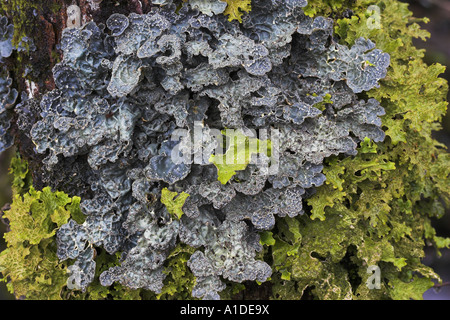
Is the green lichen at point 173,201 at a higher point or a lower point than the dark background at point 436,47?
lower

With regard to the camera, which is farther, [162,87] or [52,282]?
[52,282]

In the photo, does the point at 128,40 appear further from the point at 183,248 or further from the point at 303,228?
the point at 303,228

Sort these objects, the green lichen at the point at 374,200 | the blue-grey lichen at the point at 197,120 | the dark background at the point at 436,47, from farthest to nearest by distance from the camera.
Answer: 1. the dark background at the point at 436,47
2. the green lichen at the point at 374,200
3. the blue-grey lichen at the point at 197,120

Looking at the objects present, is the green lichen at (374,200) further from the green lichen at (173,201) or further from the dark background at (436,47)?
the dark background at (436,47)

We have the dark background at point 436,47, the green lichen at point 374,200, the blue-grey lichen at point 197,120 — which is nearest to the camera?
the blue-grey lichen at point 197,120

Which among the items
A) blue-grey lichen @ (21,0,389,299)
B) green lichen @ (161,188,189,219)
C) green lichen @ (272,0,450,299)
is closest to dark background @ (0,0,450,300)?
green lichen @ (272,0,450,299)

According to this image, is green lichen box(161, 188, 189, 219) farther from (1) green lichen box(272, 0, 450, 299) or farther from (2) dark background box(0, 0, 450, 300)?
(2) dark background box(0, 0, 450, 300)

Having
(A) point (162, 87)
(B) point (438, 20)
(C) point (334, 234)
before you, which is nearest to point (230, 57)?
(A) point (162, 87)

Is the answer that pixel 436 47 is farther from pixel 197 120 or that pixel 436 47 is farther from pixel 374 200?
pixel 197 120

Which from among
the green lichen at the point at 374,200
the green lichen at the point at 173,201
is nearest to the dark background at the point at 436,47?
the green lichen at the point at 374,200

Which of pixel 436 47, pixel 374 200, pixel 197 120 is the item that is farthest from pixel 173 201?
pixel 436 47
